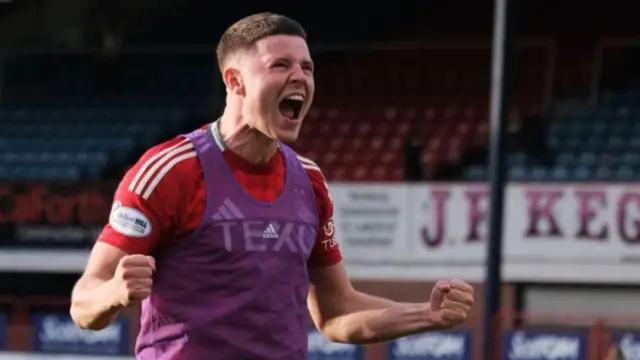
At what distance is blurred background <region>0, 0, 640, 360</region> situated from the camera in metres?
17.2

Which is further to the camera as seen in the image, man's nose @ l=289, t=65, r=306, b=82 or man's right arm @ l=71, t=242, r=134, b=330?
man's nose @ l=289, t=65, r=306, b=82

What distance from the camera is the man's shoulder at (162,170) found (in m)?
4.46

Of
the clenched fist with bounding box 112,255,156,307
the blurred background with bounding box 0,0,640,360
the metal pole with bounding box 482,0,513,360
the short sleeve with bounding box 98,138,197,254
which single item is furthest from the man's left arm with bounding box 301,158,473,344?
the blurred background with bounding box 0,0,640,360

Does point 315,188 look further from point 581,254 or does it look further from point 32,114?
point 32,114

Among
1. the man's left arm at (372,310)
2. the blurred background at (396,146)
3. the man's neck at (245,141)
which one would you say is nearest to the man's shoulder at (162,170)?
the man's neck at (245,141)

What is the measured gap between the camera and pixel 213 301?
14.9 ft

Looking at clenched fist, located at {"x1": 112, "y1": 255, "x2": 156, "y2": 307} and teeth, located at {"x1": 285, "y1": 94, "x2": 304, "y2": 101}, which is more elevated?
teeth, located at {"x1": 285, "y1": 94, "x2": 304, "y2": 101}

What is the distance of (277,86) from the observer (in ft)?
14.9

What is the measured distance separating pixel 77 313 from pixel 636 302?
1355 cm

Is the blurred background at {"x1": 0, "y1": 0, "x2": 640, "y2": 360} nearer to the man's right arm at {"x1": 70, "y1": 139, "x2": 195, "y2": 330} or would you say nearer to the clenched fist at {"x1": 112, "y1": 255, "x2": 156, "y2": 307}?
the man's right arm at {"x1": 70, "y1": 139, "x2": 195, "y2": 330}

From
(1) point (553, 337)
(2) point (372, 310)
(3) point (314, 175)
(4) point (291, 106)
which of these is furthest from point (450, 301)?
(1) point (553, 337)

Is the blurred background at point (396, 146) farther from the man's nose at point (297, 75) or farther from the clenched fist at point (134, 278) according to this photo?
the clenched fist at point (134, 278)

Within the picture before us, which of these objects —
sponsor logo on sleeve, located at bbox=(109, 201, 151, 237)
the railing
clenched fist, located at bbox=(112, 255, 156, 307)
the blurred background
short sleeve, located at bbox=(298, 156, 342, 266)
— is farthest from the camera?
the blurred background

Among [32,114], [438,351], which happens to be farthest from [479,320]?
[32,114]
